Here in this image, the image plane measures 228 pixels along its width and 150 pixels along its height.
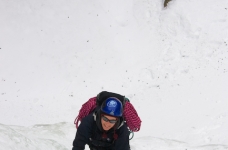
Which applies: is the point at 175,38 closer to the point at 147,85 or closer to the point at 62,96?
the point at 147,85

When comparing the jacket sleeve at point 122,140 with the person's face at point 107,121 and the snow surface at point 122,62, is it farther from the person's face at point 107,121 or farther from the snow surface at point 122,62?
the snow surface at point 122,62

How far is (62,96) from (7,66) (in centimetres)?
371

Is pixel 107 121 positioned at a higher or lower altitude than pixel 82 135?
higher

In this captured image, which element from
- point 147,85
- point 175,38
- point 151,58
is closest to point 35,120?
point 147,85

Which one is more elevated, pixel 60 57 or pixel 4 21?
pixel 4 21

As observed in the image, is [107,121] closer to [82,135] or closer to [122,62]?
[82,135]

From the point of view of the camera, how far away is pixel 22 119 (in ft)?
42.7

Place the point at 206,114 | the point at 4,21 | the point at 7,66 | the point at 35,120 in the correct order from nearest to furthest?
the point at 206,114
the point at 35,120
the point at 7,66
the point at 4,21

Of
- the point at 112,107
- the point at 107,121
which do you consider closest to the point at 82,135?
the point at 107,121

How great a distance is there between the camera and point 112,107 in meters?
3.88

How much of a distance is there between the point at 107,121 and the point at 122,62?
12.0 m

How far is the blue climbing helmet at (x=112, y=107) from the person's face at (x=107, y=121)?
0.27 ft

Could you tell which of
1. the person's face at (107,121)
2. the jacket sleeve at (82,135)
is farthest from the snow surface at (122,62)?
the person's face at (107,121)

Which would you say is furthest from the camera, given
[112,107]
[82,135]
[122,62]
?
[122,62]
